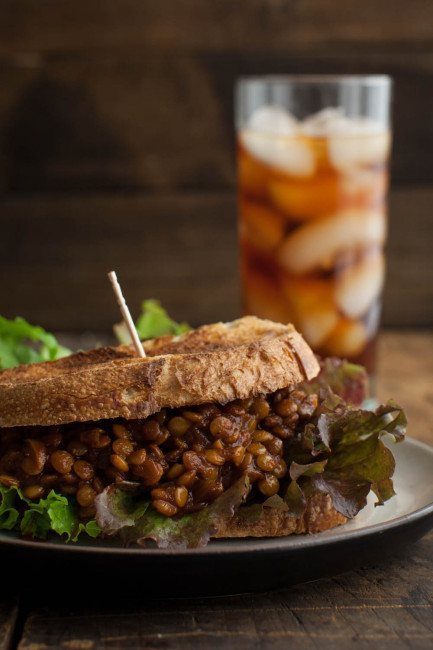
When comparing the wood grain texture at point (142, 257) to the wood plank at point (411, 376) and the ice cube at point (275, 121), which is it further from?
the ice cube at point (275, 121)

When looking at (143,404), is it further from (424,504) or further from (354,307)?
(354,307)

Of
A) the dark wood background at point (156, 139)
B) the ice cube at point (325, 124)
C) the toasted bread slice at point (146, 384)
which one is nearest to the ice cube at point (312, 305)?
the ice cube at point (325, 124)

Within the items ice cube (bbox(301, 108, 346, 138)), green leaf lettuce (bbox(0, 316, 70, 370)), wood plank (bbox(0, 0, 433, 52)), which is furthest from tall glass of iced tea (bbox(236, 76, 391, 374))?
wood plank (bbox(0, 0, 433, 52))

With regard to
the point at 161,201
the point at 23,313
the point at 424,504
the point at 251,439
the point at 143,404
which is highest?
the point at 143,404

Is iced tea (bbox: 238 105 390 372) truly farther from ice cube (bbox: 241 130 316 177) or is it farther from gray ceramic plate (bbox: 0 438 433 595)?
gray ceramic plate (bbox: 0 438 433 595)

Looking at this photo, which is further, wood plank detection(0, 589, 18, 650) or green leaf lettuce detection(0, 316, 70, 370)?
green leaf lettuce detection(0, 316, 70, 370)

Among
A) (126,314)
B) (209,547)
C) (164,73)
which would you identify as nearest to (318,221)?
(126,314)

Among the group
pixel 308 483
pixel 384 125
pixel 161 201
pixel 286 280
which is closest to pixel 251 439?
pixel 308 483
